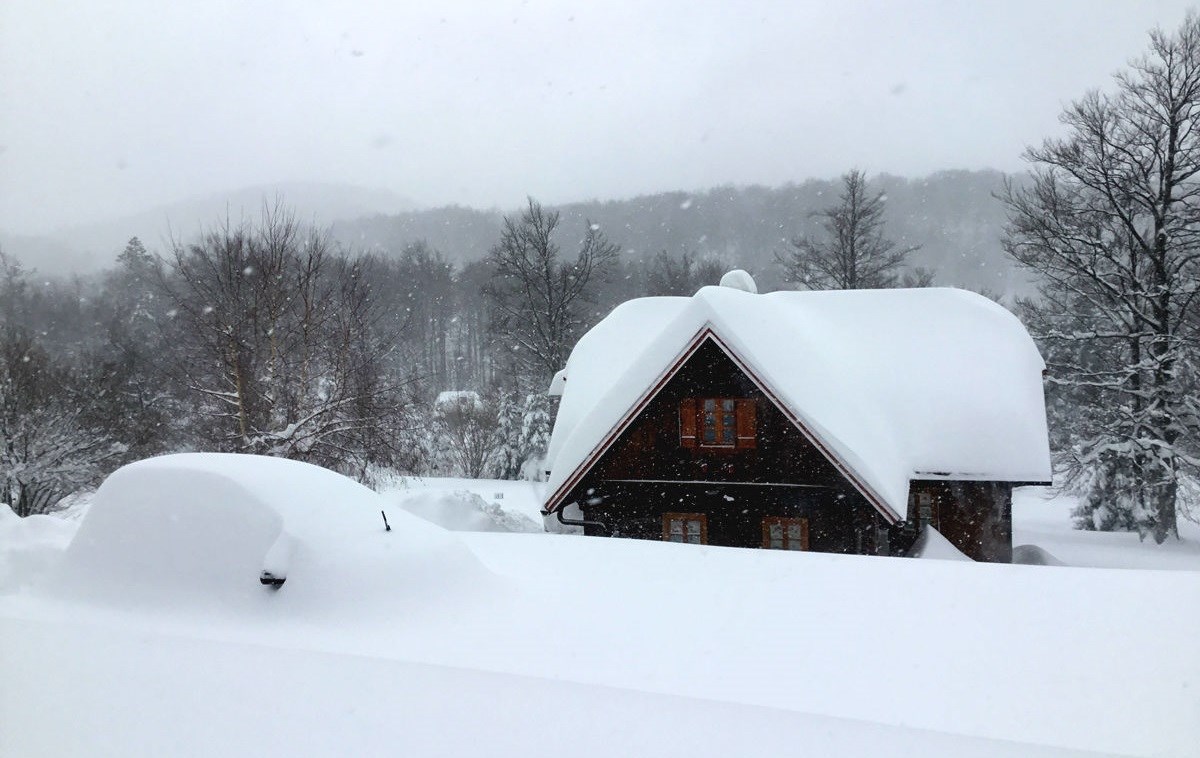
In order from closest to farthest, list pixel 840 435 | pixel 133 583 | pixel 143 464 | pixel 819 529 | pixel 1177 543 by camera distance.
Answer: pixel 133 583
pixel 143 464
pixel 840 435
pixel 819 529
pixel 1177 543

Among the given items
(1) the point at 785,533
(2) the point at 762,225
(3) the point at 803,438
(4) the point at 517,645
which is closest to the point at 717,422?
(3) the point at 803,438

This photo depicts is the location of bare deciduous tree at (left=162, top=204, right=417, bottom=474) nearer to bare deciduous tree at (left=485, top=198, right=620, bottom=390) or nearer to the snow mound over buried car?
the snow mound over buried car

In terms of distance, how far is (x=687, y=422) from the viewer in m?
13.7

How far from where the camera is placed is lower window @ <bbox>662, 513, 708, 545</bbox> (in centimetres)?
1380

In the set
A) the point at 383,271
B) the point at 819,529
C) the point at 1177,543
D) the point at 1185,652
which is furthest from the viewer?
the point at 383,271

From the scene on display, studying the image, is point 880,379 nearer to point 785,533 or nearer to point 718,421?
point 718,421

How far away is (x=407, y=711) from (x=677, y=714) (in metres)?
1.45

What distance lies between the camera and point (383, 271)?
Answer: 4950cm

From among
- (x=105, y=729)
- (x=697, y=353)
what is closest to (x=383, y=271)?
(x=697, y=353)

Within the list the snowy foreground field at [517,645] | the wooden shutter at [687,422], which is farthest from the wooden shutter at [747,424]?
the snowy foreground field at [517,645]

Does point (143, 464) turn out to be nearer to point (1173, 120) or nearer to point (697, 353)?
point (697, 353)

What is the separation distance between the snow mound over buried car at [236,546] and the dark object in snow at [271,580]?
0.03 meters

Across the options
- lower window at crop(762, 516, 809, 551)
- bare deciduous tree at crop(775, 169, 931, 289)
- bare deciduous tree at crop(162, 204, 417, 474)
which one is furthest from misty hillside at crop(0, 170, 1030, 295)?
lower window at crop(762, 516, 809, 551)

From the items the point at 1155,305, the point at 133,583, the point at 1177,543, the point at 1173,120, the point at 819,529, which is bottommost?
the point at 1177,543
